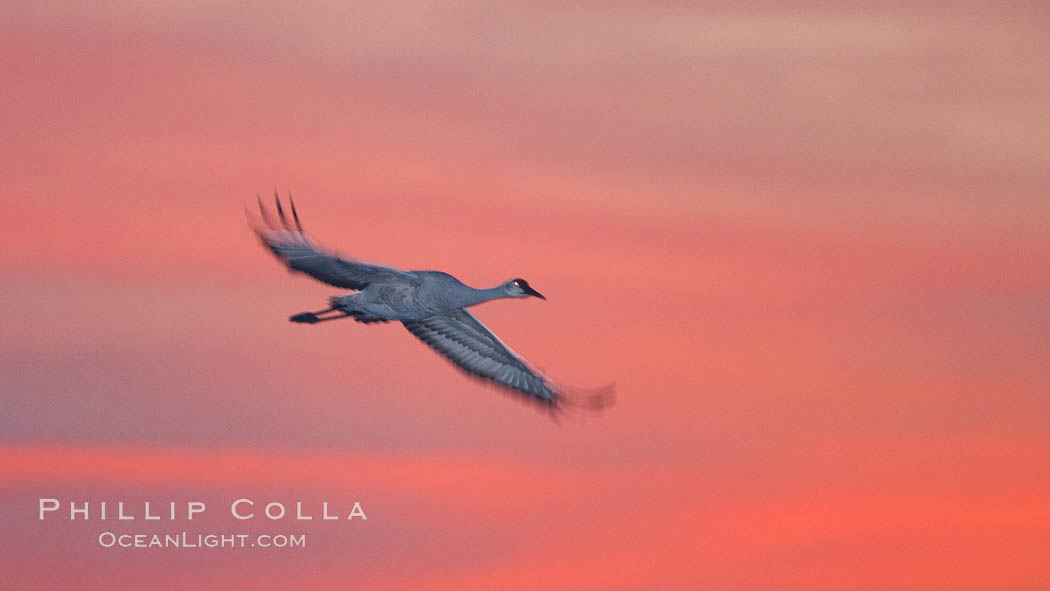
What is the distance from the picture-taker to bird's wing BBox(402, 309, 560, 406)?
34625 mm

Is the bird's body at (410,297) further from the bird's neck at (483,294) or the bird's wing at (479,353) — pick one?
the bird's wing at (479,353)

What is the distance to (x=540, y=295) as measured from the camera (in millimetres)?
33562

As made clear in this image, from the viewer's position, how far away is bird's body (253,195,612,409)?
3142 centimetres

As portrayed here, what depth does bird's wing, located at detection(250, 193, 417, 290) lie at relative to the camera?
102ft

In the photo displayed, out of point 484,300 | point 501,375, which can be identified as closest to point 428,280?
point 484,300

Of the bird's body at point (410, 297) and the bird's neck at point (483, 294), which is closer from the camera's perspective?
the bird's body at point (410, 297)

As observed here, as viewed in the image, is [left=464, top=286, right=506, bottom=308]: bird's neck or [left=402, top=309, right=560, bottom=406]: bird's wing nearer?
[left=464, top=286, right=506, bottom=308]: bird's neck

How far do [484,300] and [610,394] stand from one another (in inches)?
129

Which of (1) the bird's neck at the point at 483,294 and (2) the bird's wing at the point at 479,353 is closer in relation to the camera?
(1) the bird's neck at the point at 483,294

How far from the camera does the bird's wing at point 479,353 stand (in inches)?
1363

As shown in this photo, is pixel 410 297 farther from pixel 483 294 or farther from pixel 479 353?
pixel 479 353

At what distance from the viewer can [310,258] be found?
3159 centimetres

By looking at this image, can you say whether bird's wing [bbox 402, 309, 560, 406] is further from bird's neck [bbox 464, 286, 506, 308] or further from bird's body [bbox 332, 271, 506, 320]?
bird's body [bbox 332, 271, 506, 320]

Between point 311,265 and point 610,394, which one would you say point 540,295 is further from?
point 311,265
